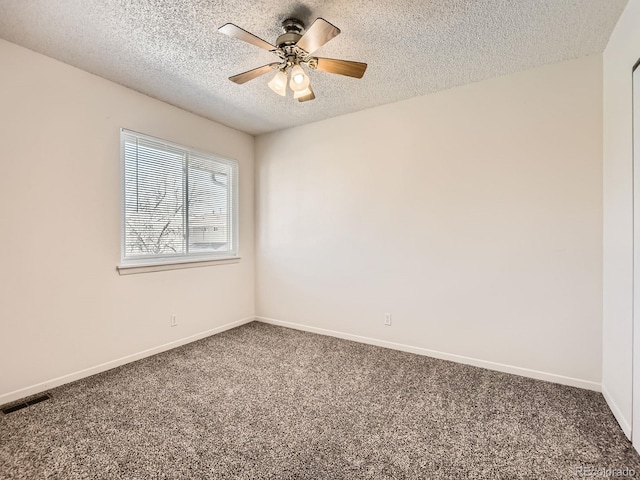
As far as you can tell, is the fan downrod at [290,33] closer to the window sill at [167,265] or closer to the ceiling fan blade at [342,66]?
the ceiling fan blade at [342,66]

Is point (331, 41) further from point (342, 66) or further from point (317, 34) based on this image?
point (317, 34)

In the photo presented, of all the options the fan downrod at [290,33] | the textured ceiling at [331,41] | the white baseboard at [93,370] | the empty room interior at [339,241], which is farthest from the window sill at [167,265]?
the fan downrod at [290,33]

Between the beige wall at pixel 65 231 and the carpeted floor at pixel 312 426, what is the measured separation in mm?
321

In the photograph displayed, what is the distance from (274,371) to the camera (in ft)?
9.12

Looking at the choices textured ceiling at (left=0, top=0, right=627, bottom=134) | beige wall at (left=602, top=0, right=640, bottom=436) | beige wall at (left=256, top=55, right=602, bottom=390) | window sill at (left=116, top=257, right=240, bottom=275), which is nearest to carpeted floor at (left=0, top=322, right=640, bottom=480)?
beige wall at (left=602, top=0, right=640, bottom=436)

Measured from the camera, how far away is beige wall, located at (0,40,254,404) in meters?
2.29

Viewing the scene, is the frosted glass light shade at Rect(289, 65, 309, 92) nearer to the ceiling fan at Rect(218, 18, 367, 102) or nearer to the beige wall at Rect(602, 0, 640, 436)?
the ceiling fan at Rect(218, 18, 367, 102)

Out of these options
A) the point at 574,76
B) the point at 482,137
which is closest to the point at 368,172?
the point at 482,137

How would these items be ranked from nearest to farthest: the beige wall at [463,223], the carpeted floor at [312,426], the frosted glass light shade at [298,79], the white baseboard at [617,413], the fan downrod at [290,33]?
1. the carpeted floor at [312,426]
2. the white baseboard at [617,413]
3. the fan downrod at [290,33]
4. the frosted glass light shade at [298,79]
5. the beige wall at [463,223]

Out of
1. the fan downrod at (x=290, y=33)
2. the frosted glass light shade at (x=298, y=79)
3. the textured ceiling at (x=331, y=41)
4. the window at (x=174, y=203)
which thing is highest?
the textured ceiling at (x=331, y=41)

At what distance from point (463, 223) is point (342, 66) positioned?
1775mm

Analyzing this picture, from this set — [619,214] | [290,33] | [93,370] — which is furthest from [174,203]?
[619,214]

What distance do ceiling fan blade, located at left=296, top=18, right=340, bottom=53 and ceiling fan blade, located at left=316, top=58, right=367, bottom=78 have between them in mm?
156

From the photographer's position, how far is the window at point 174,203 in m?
3.04
